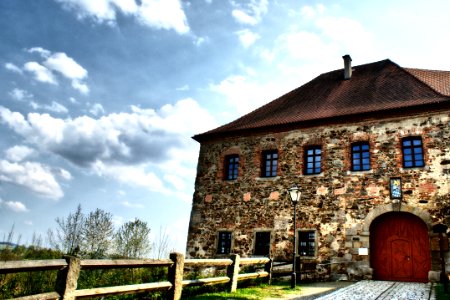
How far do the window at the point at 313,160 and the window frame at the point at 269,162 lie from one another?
4.33ft

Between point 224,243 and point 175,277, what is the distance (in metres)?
9.14

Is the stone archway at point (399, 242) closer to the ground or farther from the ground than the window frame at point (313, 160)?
closer to the ground

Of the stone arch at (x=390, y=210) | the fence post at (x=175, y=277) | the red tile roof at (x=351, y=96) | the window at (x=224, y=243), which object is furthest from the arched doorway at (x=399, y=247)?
the fence post at (x=175, y=277)

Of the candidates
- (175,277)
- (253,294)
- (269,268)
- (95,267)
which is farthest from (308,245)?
(95,267)

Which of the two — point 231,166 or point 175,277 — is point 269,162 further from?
point 175,277

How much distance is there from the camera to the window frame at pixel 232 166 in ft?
53.8

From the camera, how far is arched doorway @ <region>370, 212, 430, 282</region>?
472 inches

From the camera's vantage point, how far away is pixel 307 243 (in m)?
13.7

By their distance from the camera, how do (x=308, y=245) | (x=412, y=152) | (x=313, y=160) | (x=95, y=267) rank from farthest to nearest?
(x=313, y=160) → (x=308, y=245) → (x=412, y=152) → (x=95, y=267)

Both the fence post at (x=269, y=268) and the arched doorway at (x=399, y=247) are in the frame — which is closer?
the fence post at (x=269, y=268)

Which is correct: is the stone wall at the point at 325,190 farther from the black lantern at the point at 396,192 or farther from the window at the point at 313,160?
the window at the point at 313,160

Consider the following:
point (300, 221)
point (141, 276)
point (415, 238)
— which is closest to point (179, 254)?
point (141, 276)

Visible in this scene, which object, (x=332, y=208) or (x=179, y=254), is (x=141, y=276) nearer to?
(x=179, y=254)

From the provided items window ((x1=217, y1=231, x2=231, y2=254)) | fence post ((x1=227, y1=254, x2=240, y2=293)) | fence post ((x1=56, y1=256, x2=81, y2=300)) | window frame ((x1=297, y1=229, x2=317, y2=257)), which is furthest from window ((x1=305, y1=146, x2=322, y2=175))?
fence post ((x1=56, y1=256, x2=81, y2=300))
